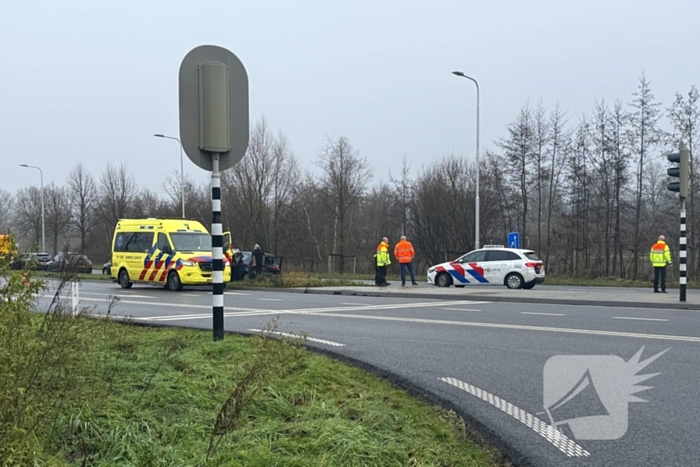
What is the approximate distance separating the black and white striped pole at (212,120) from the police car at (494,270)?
1732cm

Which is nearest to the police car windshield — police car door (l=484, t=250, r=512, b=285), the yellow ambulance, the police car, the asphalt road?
the yellow ambulance

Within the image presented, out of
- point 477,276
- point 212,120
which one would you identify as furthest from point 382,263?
point 212,120

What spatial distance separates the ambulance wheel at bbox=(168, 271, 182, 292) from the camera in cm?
2248

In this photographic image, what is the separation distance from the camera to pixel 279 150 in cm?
4728

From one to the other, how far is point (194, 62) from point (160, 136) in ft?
107

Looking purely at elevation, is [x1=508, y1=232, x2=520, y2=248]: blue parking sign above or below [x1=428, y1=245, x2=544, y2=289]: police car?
above

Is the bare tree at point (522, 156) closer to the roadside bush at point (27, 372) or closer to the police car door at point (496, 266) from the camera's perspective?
the police car door at point (496, 266)

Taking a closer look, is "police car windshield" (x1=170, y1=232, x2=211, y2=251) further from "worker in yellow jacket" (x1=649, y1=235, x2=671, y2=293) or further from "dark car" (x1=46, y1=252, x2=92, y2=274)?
"dark car" (x1=46, y1=252, x2=92, y2=274)

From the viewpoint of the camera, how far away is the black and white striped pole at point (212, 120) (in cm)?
718

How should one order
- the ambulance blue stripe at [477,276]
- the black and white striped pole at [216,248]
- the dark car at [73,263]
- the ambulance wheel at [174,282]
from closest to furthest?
the dark car at [73,263], the black and white striped pole at [216,248], the ambulance wheel at [174,282], the ambulance blue stripe at [477,276]

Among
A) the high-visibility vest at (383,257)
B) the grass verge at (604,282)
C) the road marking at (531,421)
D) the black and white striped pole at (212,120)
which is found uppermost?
the black and white striped pole at (212,120)

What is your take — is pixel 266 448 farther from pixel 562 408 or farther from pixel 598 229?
pixel 598 229

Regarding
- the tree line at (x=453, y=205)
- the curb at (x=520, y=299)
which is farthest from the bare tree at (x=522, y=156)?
the curb at (x=520, y=299)

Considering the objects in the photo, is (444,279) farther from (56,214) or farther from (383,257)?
(56,214)
